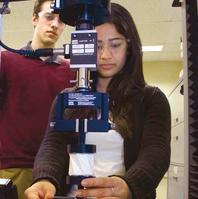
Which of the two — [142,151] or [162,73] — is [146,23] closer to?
[162,73]

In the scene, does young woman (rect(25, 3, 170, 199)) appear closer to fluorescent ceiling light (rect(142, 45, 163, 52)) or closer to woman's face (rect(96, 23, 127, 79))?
woman's face (rect(96, 23, 127, 79))

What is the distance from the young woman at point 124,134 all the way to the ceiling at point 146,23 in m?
1.79

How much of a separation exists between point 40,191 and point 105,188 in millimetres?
147

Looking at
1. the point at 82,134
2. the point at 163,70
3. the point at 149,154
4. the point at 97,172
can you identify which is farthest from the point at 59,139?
the point at 163,70

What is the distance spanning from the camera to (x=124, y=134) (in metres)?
0.82

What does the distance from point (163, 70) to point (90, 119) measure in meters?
4.64

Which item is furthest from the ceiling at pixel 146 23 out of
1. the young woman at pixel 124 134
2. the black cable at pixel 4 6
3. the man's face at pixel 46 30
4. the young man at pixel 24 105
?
the black cable at pixel 4 6

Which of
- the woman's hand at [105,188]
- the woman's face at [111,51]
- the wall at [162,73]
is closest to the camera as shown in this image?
the woman's hand at [105,188]

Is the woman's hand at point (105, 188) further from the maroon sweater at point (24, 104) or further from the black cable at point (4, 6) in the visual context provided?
the maroon sweater at point (24, 104)

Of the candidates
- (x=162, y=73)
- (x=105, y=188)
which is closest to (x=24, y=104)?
(x=105, y=188)

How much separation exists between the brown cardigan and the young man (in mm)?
434

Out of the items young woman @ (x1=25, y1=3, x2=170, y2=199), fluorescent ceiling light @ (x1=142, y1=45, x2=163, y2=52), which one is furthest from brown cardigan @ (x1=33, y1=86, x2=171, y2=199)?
→ fluorescent ceiling light @ (x1=142, y1=45, x2=163, y2=52)

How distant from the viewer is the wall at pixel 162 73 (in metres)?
4.93

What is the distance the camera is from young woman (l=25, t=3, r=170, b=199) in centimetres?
70
